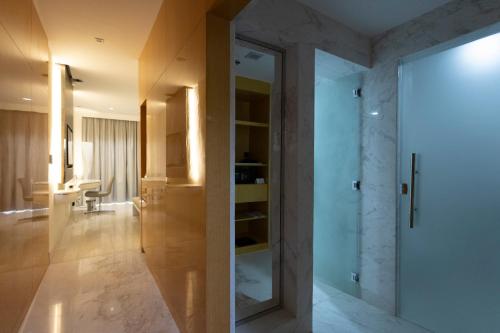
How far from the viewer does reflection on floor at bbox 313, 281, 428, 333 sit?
216cm

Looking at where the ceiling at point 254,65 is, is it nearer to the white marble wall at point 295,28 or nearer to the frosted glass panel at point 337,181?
the white marble wall at point 295,28

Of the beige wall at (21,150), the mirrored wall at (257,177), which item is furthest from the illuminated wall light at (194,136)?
the beige wall at (21,150)

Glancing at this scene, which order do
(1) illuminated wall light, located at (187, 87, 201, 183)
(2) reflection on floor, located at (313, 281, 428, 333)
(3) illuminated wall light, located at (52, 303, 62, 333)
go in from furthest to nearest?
(2) reflection on floor, located at (313, 281, 428, 333) < (3) illuminated wall light, located at (52, 303, 62, 333) < (1) illuminated wall light, located at (187, 87, 201, 183)

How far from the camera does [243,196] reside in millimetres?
2031

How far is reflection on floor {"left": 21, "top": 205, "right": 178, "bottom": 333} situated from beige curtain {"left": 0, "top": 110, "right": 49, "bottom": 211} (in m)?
0.98

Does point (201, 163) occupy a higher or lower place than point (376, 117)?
lower

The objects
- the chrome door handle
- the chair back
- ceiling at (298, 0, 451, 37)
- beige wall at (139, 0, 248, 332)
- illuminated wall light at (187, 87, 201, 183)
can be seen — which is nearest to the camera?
beige wall at (139, 0, 248, 332)

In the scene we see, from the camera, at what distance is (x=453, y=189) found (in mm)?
2053

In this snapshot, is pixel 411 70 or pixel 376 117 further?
pixel 376 117

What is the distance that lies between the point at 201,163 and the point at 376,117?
6.52 ft

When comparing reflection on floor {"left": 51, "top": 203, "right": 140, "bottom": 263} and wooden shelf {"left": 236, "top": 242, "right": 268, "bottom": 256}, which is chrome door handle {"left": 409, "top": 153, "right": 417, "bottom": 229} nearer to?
wooden shelf {"left": 236, "top": 242, "right": 268, "bottom": 256}

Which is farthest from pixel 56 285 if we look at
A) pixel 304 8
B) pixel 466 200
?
pixel 466 200

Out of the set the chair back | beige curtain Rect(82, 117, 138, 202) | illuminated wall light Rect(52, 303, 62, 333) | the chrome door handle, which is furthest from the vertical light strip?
the chrome door handle

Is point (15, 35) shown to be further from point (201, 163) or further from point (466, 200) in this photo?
point (466, 200)
